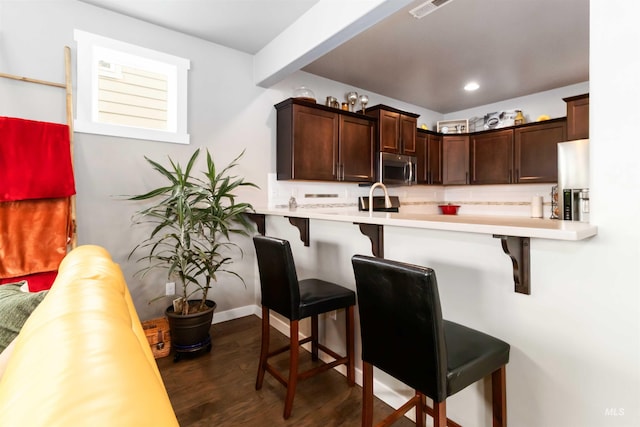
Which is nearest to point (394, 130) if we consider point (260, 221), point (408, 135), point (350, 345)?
point (408, 135)

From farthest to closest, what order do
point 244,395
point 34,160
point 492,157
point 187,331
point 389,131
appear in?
point 492,157 < point 389,131 < point 187,331 < point 34,160 < point 244,395

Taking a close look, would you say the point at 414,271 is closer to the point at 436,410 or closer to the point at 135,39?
the point at 436,410

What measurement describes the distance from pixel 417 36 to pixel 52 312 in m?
3.23

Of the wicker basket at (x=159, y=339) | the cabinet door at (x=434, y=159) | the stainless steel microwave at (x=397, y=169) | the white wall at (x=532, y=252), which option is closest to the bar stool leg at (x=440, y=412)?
the white wall at (x=532, y=252)

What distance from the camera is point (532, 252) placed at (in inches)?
51.2

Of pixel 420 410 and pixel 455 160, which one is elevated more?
pixel 455 160

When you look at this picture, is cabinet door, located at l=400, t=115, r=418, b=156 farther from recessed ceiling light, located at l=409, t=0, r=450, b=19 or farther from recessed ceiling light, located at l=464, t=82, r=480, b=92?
recessed ceiling light, located at l=409, t=0, r=450, b=19

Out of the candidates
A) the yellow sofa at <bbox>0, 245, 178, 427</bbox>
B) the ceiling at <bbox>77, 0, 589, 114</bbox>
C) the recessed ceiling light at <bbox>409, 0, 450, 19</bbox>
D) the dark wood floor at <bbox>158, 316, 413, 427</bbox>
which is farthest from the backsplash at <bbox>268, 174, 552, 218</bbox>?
the yellow sofa at <bbox>0, 245, 178, 427</bbox>

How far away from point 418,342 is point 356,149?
2.97 m

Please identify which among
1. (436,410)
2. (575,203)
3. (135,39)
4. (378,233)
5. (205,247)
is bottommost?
(436,410)

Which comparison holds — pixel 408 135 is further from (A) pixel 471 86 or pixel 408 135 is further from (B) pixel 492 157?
(B) pixel 492 157

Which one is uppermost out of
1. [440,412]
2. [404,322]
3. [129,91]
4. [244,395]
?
[129,91]

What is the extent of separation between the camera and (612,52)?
3.65 feet

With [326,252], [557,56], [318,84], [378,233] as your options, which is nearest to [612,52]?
[378,233]
